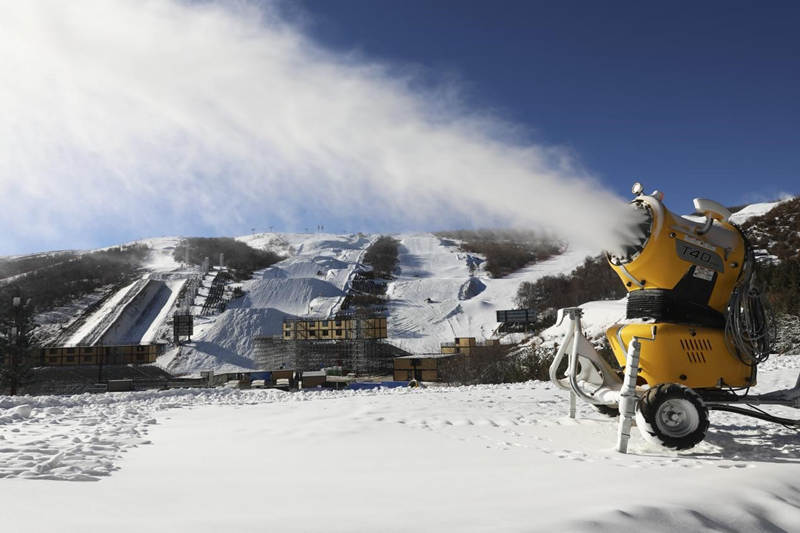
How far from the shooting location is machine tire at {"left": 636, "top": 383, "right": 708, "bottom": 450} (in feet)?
15.9

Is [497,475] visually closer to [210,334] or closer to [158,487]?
[158,487]

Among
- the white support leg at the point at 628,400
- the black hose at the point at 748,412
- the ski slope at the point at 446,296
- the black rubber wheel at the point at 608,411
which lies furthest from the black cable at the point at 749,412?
the ski slope at the point at 446,296

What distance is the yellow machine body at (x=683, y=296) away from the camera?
5457mm

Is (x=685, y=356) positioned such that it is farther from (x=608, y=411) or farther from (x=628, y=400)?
(x=608, y=411)

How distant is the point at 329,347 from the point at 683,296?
1907 inches

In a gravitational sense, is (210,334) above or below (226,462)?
above

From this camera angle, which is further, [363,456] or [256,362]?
[256,362]

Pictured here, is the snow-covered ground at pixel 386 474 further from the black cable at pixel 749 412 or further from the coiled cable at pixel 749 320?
the coiled cable at pixel 749 320

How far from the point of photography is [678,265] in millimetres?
5551

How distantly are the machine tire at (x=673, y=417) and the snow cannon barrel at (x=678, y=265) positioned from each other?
86 centimetres

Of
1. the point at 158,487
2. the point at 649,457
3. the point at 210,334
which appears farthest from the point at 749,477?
the point at 210,334

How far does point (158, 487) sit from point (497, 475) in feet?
7.10

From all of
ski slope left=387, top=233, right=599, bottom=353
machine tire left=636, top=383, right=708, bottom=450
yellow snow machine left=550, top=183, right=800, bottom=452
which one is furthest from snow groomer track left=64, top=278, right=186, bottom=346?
machine tire left=636, top=383, right=708, bottom=450

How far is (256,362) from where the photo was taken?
50.5 meters
